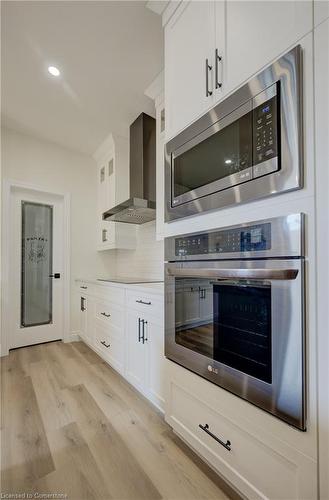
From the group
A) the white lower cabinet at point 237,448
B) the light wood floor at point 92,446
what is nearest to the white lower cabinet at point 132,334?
the light wood floor at point 92,446

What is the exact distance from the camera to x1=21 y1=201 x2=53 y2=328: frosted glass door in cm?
317

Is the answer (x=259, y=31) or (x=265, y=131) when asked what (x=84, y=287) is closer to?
(x=265, y=131)

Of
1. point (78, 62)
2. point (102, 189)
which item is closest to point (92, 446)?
point (78, 62)

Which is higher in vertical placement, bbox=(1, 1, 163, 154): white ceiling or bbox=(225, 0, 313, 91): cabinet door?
bbox=(1, 1, 163, 154): white ceiling

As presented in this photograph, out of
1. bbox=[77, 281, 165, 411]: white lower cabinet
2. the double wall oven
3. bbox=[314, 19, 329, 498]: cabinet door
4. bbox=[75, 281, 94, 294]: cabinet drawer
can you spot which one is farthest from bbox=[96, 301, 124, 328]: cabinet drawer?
bbox=[314, 19, 329, 498]: cabinet door

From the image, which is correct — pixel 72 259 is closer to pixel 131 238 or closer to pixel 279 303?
pixel 131 238

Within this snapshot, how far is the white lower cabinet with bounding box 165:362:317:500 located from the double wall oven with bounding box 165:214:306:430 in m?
0.12

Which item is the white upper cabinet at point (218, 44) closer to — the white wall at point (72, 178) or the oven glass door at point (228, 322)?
the oven glass door at point (228, 322)

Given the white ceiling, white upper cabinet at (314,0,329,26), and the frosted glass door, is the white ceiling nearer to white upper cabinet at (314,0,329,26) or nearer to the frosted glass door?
the frosted glass door

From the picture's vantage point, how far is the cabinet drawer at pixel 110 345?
2.21 metres

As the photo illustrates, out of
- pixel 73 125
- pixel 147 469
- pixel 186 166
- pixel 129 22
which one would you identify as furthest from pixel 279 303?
pixel 73 125

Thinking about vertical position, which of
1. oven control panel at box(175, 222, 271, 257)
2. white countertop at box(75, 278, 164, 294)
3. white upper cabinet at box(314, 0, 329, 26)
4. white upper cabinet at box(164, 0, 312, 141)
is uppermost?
white upper cabinet at box(164, 0, 312, 141)

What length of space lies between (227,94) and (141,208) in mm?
1535

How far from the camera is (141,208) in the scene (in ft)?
8.13
